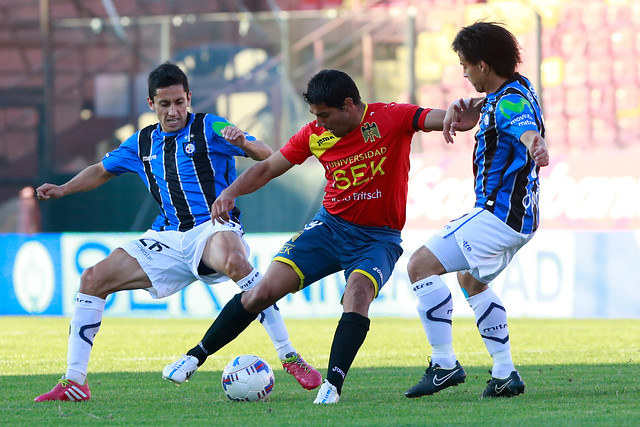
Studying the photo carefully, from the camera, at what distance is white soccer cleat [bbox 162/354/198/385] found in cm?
580

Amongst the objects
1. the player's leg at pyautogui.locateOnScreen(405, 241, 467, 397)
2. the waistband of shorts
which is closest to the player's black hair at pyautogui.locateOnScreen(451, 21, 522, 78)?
the player's leg at pyautogui.locateOnScreen(405, 241, 467, 397)

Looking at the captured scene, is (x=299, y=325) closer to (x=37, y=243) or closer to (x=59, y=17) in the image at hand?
(x=37, y=243)

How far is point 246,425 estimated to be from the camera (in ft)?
15.4

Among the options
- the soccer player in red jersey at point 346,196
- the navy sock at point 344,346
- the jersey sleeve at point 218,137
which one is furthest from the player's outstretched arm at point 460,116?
the jersey sleeve at point 218,137

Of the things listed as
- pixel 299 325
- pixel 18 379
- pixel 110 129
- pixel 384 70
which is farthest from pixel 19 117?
pixel 18 379

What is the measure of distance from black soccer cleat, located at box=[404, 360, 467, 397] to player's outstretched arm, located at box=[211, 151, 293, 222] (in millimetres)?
1401

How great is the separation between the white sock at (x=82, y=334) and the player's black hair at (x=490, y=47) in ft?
8.44

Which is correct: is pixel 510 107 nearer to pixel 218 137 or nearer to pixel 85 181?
pixel 218 137

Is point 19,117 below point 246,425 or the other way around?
the other way around

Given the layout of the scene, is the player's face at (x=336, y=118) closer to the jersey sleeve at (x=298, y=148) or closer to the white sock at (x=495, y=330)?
the jersey sleeve at (x=298, y=148)

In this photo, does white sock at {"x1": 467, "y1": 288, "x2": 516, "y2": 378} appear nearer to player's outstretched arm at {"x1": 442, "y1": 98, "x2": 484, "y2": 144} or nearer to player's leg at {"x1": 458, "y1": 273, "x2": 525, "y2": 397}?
player's leg at {"x1": 458, "y1": 273, "x2": 525, "y2": 397}

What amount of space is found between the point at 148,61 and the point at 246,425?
14118 millimetres

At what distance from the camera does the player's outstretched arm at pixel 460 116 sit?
545 cm

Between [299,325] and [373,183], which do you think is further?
[299,325]
